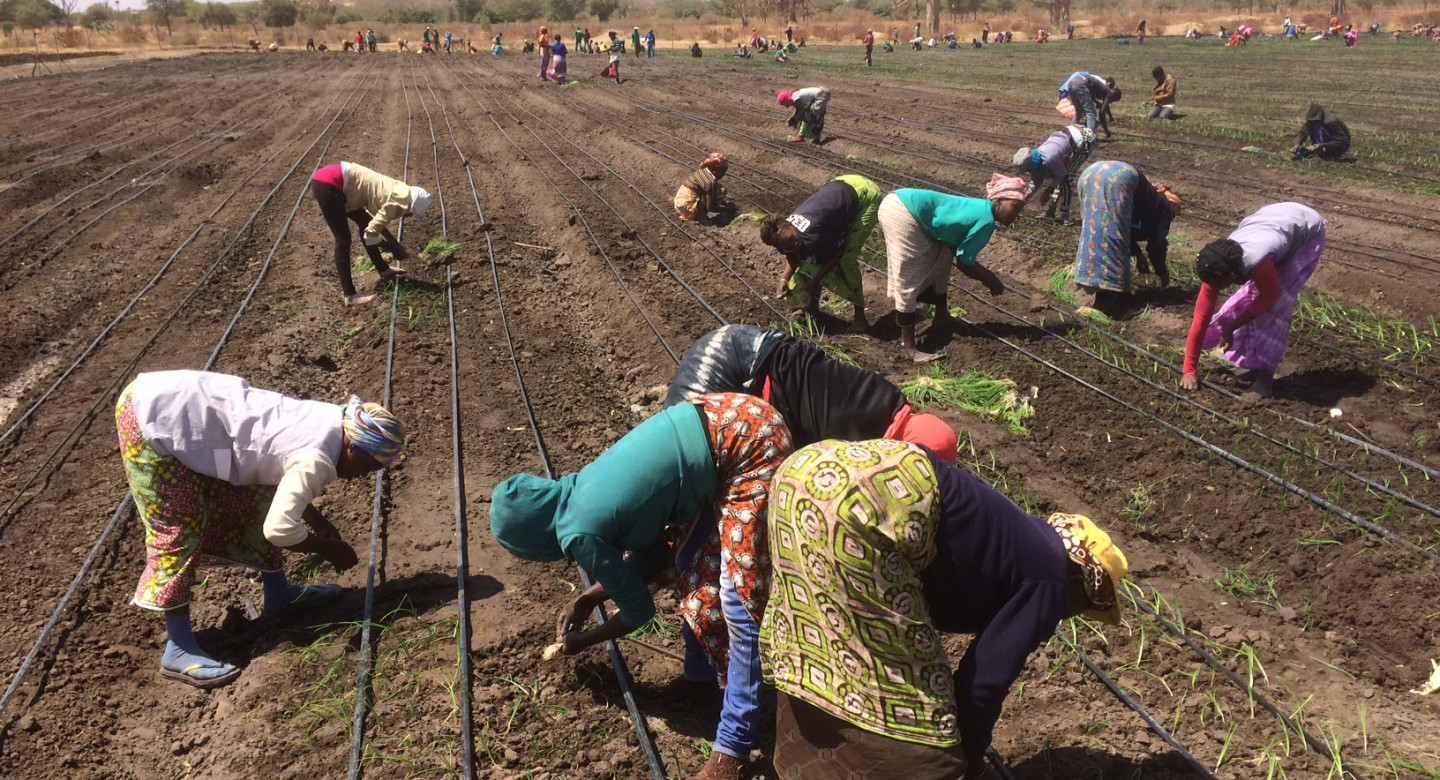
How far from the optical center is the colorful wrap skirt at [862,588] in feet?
6.07

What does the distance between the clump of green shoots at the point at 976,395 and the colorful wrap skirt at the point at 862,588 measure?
3230 mm

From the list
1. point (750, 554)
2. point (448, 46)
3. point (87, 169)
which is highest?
point (448, 46)

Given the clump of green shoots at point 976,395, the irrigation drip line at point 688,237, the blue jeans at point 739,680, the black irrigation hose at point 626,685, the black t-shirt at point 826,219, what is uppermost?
the black t-shirt at point 826,219

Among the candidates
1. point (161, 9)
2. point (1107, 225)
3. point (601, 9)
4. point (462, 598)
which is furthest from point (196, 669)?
point (161, 9)

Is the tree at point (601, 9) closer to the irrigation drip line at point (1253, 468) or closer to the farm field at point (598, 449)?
Answer: the farm field at point (598, 449)

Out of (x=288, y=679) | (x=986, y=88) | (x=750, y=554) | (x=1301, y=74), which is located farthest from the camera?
(x=1301, y=74)

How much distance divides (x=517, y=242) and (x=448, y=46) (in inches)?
1421

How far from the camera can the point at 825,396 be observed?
2.76 meters

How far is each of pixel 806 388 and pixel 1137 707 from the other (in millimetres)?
1506

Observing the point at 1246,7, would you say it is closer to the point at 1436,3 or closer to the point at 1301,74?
the point at 1436,3

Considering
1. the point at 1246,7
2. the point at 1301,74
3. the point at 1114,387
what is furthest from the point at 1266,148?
the point at 1246,7

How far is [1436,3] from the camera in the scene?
4841 centimetres

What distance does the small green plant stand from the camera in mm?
8211

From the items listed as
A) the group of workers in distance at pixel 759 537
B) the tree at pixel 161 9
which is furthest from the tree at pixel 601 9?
the group of workers in distance at pixel 759 537
